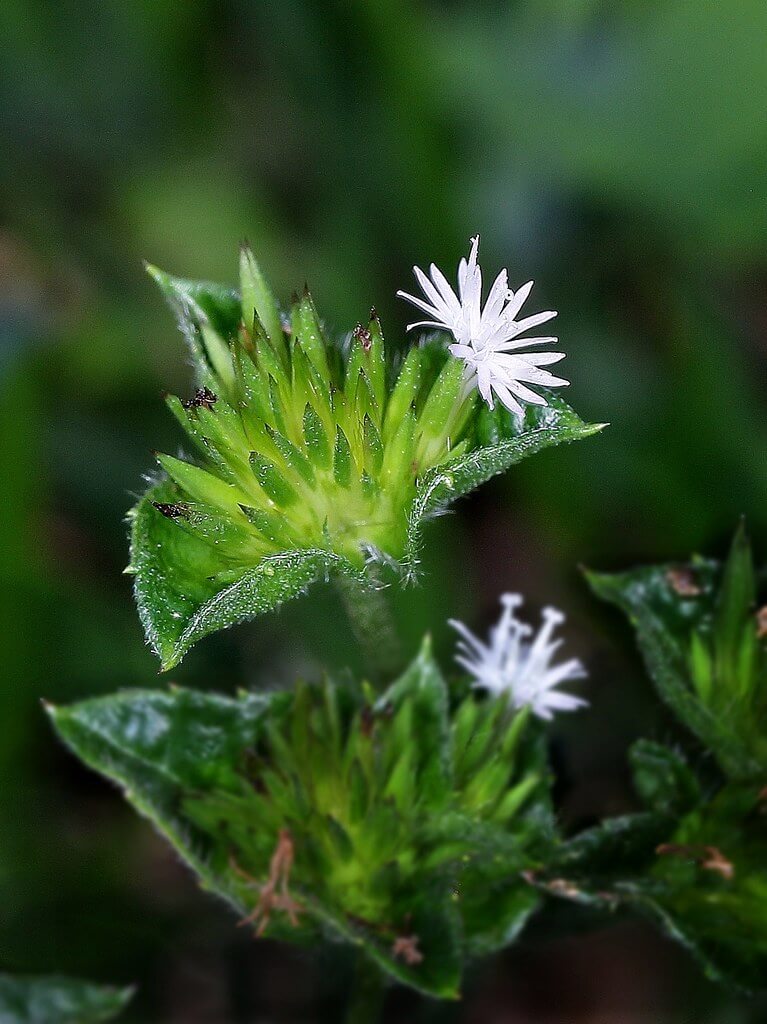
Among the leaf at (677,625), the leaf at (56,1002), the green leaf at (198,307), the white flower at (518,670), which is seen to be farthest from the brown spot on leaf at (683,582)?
the leaf at (56,1002)

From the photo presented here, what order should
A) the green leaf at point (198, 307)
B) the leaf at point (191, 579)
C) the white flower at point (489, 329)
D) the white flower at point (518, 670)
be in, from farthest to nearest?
1. the white flower at point (518, 670)
2. the green leaf at point (198, 307)
3. the white flower at point (489, 329)
4. the leaf at point (191, 579)

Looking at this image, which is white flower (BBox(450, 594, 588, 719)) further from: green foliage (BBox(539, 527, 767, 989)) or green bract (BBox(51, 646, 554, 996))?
green foliage (BBox(539, 527, 767, 989))

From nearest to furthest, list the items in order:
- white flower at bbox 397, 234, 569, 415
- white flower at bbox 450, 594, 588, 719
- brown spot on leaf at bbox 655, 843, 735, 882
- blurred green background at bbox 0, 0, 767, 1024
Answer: white flower at bbox 397, 234, 569, 415
brown spot on leaf at bbox 655, 843, 735, 882
white flower at bbox 450, 594, 588, 719
blurred green background at bbox 0, 0, 767, 1024

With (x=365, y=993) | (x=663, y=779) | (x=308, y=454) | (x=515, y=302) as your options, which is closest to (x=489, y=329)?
(x=515, y=302)

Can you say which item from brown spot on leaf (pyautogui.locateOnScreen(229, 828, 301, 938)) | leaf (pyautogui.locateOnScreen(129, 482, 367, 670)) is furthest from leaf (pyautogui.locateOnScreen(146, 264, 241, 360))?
brown spot on leaf (pyautogui.locateOnScreen(229, 828, 301, 938))

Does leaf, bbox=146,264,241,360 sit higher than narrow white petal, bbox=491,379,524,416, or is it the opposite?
leaf, bbox=146,264,241,360

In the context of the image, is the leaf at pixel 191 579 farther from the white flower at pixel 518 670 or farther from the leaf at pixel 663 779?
the leaf at pixel 663 779
